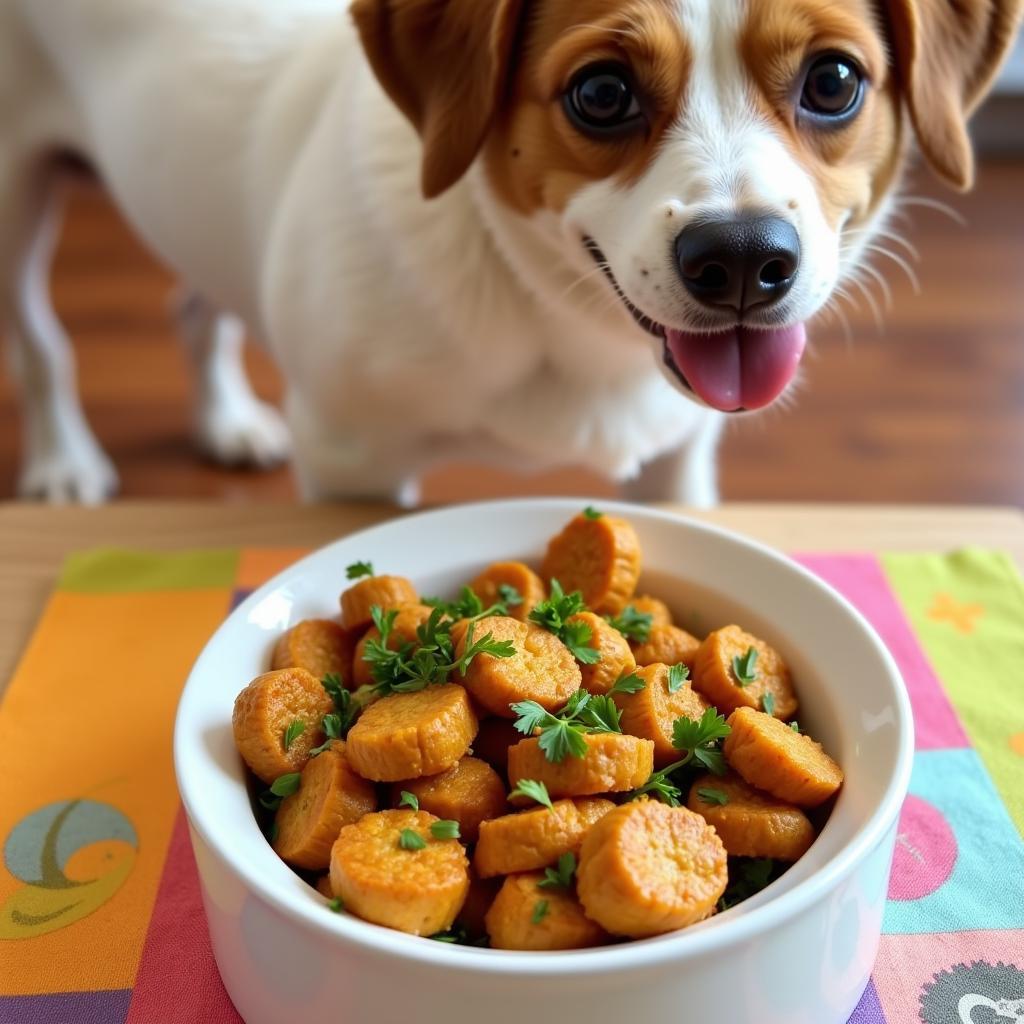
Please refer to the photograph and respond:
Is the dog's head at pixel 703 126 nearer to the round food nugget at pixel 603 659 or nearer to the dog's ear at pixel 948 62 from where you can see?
the dog's ear at pixel 948 62

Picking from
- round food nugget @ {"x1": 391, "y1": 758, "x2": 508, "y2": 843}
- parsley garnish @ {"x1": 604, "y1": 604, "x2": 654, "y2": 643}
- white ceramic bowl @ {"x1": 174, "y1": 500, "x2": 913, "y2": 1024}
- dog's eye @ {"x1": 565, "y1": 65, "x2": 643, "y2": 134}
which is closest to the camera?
white ceramic bowl @ {"x1": 174, "y1": 500, "x2": 913, "y2": 1024}

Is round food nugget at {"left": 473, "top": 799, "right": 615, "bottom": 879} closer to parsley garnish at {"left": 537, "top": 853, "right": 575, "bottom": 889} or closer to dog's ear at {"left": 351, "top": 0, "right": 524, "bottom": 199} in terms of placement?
parsley garnish at {"left": 537, "top": 853, "right": 575, "bottom": 889}

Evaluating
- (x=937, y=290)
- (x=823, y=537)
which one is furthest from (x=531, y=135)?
(x=937, y=290)

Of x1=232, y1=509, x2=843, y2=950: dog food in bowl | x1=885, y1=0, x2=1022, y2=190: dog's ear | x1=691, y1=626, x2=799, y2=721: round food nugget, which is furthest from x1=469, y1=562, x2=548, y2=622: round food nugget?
x1=885, y1=0, x2=1022, y2=190: dog's ear

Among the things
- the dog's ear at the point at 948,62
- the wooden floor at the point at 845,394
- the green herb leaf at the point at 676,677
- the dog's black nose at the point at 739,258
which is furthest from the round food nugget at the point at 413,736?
the wooden floor at the point at 845,394

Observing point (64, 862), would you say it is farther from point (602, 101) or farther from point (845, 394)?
point (845, 394)

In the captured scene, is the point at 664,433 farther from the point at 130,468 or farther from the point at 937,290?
the point at 937,290
